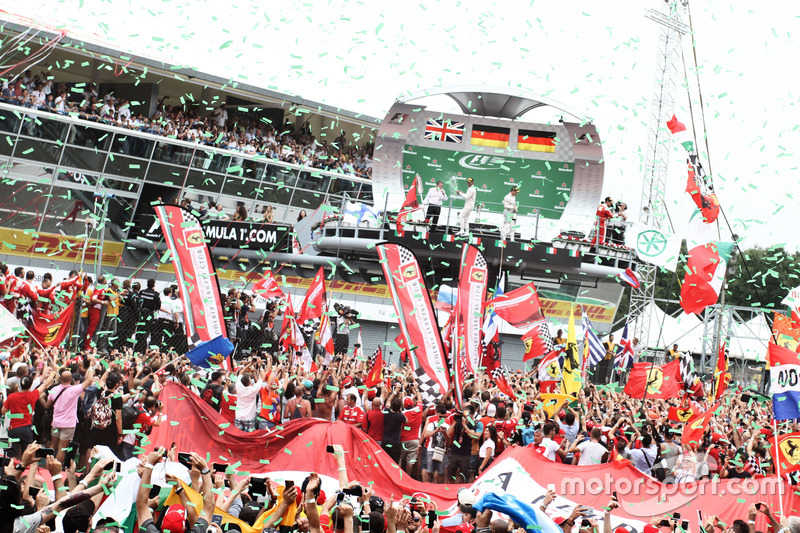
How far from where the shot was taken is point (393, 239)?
26.0 m

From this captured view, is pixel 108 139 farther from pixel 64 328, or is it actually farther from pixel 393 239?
pixel 64 328

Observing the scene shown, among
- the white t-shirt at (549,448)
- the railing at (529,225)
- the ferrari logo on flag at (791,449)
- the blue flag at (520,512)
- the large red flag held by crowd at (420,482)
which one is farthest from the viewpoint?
the railing at (529,225)

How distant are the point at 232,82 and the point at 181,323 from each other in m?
15.1

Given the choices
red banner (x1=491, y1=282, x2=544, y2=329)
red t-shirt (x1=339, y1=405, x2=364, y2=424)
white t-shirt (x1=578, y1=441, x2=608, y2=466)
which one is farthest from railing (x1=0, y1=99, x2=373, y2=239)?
white t-shirt (x1=578, y1=441, x2=608, y2=466)

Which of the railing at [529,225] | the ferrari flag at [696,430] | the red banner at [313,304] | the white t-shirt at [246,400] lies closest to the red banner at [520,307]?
the red banner at [313,304]

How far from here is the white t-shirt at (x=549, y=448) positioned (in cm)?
1077

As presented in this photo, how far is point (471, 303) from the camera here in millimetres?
13828

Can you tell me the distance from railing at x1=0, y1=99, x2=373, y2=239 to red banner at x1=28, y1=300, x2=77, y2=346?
680 centimetres

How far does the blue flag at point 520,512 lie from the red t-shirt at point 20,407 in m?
6.05

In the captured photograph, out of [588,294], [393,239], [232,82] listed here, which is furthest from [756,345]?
[232,82]

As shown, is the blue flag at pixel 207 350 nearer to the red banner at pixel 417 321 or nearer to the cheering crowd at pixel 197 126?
the red banner at pixel 417 321

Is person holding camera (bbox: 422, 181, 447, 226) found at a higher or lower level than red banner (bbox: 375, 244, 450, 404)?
higher

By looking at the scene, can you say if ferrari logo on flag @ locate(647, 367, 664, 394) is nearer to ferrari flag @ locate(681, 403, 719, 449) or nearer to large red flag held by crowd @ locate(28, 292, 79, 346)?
ferrari flag @ locate(681, 403, 719, 449)

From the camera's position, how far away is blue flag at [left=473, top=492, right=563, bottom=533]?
247 inches
